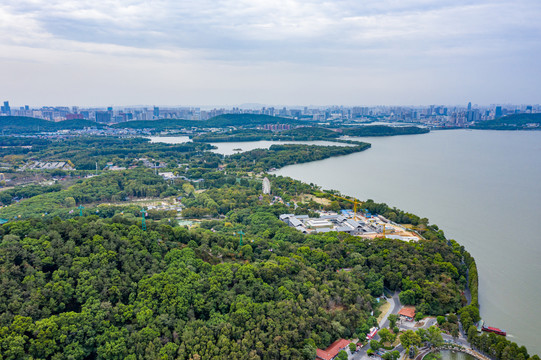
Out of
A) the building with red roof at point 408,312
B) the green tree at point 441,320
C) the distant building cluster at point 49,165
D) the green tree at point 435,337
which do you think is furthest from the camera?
the distant building cluster at point 49,165

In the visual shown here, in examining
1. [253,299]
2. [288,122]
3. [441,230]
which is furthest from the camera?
[288,122]

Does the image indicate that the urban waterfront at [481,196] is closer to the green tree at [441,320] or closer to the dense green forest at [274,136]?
the green tree at [441,320]

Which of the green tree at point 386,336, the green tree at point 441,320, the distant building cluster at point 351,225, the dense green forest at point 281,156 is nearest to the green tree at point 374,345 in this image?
the green tree at point 386,336

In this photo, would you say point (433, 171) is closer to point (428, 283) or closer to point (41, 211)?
point (428, 283)

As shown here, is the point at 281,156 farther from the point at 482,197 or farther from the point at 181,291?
the point at 181,291

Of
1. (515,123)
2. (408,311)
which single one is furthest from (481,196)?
(515,123)

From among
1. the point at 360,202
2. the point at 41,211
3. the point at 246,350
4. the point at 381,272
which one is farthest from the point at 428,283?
the point at 41,211

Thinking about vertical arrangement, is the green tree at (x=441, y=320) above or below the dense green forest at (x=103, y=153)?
below
